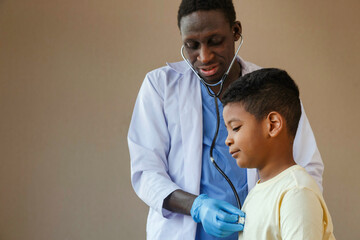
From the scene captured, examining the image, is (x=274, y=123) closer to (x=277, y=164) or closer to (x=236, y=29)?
(x=277, y=164)

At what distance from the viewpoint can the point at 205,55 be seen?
4.76ft

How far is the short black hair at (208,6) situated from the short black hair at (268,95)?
0.41 metres

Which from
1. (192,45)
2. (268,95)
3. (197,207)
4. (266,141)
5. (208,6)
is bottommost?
(197,207)

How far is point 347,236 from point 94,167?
5.21ft

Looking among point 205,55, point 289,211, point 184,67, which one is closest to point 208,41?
point 205,55

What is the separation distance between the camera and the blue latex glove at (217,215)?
1.19 m

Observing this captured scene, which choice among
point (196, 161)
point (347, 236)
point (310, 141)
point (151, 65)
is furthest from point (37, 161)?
point (347, 236)

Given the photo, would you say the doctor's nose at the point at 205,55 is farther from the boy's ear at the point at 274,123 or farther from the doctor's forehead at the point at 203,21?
the boy's ear at the point at 274,123

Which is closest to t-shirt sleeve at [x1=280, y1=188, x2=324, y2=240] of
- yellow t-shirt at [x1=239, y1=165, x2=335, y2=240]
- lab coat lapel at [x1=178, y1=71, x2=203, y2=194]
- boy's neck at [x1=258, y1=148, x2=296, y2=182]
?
yellow t-shirt at [x1=239, y1=165, x2=335, y2=240]

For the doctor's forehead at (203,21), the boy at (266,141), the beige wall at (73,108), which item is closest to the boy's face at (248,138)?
the boy at (266,141)

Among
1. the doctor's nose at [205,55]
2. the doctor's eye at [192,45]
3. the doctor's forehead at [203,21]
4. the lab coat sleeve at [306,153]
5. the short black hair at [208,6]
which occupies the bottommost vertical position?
the lab coat sleeve at [306,153]

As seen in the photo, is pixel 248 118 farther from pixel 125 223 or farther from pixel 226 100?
pixel 125 223

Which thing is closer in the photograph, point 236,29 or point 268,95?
point 268,95

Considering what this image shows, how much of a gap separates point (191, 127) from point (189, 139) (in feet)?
0.15
